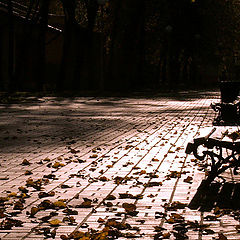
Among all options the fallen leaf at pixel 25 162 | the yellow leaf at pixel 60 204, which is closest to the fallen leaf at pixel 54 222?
the yellow leaf at pixel 60 204

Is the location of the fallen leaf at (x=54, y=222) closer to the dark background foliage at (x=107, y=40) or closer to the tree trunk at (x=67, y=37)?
the dark background foliage at (x=107, y=40)

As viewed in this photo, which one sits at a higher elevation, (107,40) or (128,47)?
(107,40)

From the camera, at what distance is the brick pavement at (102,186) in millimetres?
4805

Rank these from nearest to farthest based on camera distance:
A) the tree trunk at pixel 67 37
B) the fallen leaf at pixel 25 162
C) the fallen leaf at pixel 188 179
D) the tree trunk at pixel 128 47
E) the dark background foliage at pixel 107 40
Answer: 1. the fallen leaf at pixel 188 179
2. the fallen leaf at pixel 25 162
3. the tree trunk at pixel 67 37
4. the dark background foliage at pixel 107 40
5. the tree trunk at pixel 128 47

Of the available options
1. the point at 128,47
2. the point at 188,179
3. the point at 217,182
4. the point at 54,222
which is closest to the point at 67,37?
the point at 128,47

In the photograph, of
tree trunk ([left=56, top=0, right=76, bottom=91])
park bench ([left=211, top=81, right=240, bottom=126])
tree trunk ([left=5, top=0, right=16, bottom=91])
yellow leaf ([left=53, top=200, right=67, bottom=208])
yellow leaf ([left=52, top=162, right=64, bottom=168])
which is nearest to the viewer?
yellow leaf ([left=53, top=200, right=67, bottom=208])

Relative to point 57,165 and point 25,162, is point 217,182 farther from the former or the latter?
point 25,162

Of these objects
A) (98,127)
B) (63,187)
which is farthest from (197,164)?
(98,127)

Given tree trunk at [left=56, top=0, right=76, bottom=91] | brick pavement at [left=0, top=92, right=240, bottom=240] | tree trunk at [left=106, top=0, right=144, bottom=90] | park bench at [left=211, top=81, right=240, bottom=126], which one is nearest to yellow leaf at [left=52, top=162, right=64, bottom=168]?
brick pavement at [left=0, top=92, right=240, bottom=240]

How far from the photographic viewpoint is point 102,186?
6.62 meters

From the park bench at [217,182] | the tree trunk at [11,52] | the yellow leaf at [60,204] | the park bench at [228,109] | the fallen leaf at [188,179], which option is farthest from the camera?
the tree trunk at [11,52]

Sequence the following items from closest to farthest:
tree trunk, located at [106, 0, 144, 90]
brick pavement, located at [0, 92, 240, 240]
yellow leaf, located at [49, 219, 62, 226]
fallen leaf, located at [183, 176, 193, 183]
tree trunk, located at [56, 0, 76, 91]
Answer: brick pavement, located at [0, 92, 240, 240]
yellow leaf, located at [49, 219, 62, 226]
fallen leaf, located at [183, 176, 193, 183]
tree trunk, located at [56, 0, 76, 91]
tree trunk, located at [106, 0, 144, 90]

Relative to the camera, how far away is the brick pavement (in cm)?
480

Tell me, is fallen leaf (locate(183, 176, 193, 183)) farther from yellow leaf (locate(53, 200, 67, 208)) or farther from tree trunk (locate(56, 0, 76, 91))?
tree trunk (locate(56, 0, 76, 91))
